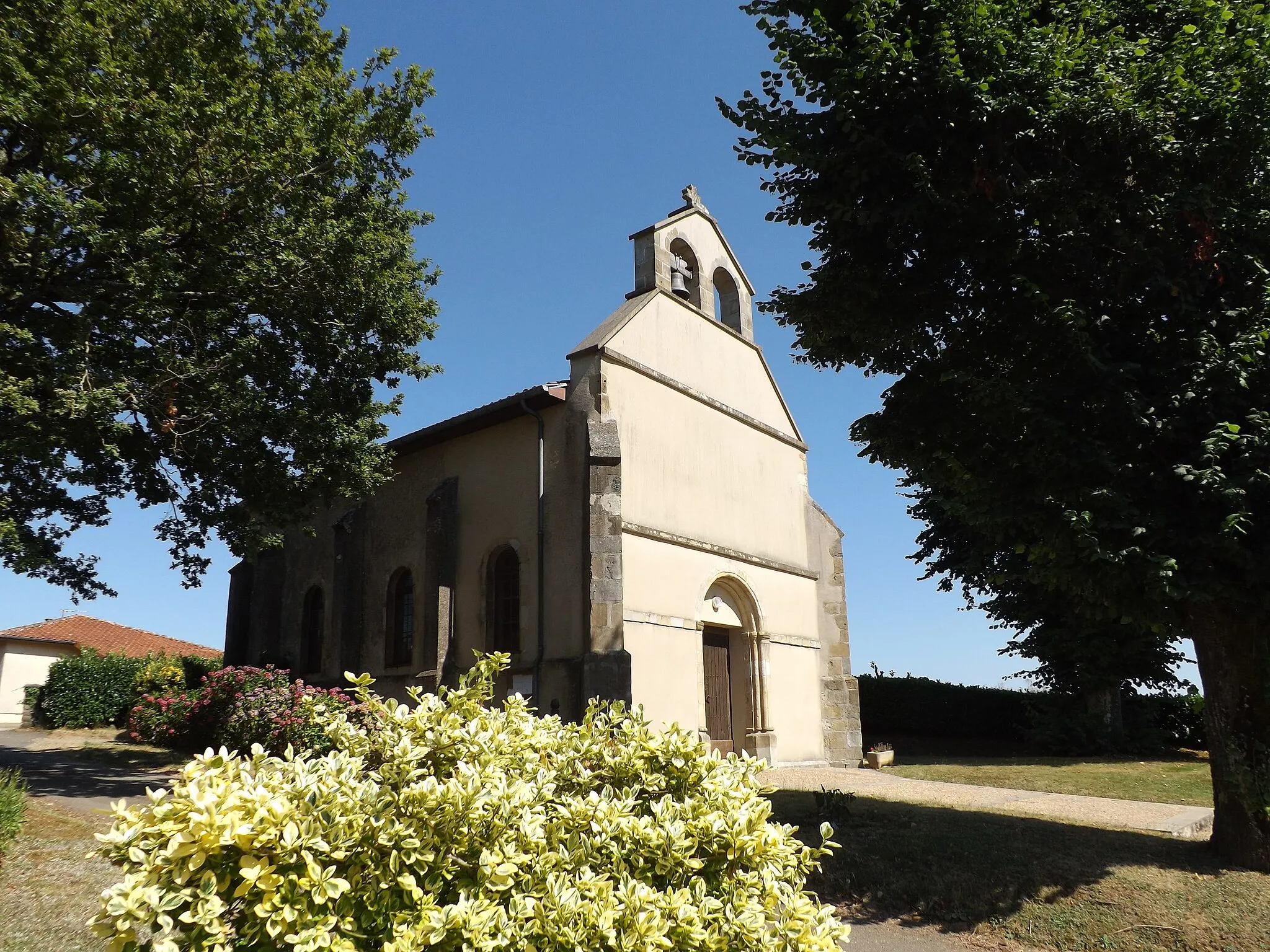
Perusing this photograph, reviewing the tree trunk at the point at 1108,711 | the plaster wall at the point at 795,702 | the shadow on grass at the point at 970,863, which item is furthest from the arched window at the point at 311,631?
the tree trunk at the point at 1108,711

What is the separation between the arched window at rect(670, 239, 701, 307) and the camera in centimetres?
1803

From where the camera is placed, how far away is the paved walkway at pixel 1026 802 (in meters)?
10.2

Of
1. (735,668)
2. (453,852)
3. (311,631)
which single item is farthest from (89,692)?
(453,852)

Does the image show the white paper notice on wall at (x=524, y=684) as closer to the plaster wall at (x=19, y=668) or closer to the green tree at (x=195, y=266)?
the green tree at (x=195, y=266)

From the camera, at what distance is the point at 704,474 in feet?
57.5

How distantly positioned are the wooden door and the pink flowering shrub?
22.5 ft

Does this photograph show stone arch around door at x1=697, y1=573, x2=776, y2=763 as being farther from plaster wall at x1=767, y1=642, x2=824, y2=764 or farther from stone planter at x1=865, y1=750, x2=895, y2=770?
stone planter at x1=865, y1=750, x2=895, y2=770

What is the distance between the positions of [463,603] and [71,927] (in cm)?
1089

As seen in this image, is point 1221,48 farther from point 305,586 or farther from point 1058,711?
point 305,586

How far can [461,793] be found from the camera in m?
3.09

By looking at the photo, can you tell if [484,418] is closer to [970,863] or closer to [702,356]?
[702,356]

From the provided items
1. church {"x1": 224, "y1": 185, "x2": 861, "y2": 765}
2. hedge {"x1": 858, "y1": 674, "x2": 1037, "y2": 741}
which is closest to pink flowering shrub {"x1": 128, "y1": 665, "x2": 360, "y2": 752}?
church {"x1": 224, "y1": 185, "x2": 861, "y2": 765}

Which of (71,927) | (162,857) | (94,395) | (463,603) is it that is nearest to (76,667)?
(463,603)

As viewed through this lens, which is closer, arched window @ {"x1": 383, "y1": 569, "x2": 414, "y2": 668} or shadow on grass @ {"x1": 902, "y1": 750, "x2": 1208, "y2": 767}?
arched window @ {"x1": 383, "y1": 569, "x2": 414, "y2": 668}
